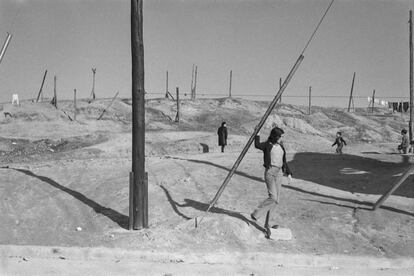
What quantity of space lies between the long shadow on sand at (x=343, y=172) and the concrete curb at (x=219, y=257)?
265 cm

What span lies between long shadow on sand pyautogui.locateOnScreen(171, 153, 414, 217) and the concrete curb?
2654 mm

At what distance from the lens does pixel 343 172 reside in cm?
1544

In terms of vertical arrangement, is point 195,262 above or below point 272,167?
below

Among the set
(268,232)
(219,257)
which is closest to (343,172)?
(268,232)

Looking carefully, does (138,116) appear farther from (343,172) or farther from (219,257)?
(343,172)

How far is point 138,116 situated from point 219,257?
107 inches

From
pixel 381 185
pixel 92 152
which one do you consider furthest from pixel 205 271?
pixel 92 152

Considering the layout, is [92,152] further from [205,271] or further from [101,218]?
[205,271]

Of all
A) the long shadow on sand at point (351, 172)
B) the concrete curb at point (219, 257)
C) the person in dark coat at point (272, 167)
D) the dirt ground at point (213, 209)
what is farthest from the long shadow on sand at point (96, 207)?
the long shadow on sand at point (351, 172)

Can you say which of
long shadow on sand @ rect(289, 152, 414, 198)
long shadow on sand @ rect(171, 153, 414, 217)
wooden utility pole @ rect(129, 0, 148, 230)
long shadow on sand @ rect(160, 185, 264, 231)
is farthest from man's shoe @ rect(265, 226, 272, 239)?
long shadow on sand @ rect(289, 152, 414, 198)

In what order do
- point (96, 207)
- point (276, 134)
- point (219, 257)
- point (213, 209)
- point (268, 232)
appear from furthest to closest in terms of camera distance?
point (96, 207)
point (213, 209)
point (268, 232)
point (276, 134)
point (219, 257)

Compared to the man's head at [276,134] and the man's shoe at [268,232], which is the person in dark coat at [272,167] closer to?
the man's head at [276,134]

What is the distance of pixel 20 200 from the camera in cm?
1097

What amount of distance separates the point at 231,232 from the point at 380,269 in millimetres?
2258
